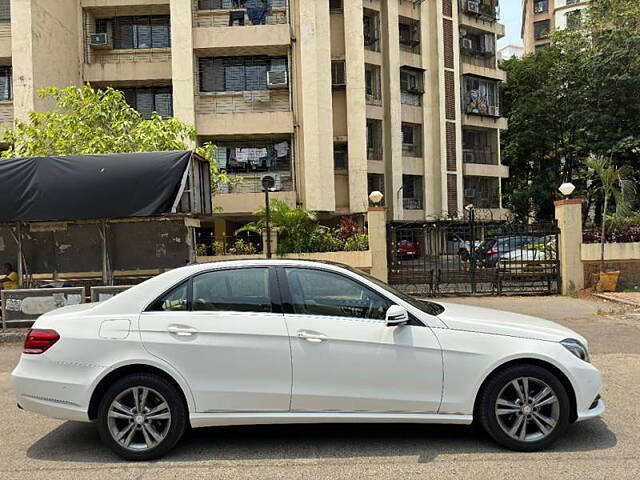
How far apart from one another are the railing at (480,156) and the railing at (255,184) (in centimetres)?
1239

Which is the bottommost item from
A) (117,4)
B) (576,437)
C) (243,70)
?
(576,437)

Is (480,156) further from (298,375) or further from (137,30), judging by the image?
(298,375)

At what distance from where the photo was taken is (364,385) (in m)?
4.62

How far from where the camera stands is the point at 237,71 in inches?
971

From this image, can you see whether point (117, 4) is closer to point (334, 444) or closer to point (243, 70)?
point (243, 70)

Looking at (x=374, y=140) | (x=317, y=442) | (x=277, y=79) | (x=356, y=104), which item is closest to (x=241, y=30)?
(x=277, y=79)

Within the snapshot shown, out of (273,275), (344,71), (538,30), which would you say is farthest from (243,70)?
(538,30)

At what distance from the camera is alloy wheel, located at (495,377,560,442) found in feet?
15.3

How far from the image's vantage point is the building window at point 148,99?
1001 inches

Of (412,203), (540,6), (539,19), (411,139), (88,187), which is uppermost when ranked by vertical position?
(540,6)

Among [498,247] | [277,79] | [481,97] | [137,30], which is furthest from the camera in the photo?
[481,97]

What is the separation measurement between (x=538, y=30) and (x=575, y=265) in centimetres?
5750

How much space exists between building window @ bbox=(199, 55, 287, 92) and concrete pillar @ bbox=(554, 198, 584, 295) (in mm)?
13771

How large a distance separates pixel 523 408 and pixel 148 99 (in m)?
24.0
